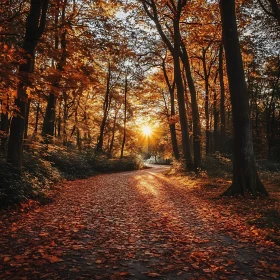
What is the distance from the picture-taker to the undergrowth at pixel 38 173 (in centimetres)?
778

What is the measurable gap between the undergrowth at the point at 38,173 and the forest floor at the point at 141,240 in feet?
1.73

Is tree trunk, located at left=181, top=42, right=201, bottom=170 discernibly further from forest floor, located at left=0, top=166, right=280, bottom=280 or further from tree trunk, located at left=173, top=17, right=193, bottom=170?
forest floor, located at left=0, top=166, right=280, bottom=280

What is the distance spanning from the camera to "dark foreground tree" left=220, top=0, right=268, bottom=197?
31.7 feet

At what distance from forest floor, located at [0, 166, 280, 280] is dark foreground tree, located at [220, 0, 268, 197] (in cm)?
74

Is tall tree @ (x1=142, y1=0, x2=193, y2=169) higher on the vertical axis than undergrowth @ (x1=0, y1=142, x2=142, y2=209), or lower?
higher

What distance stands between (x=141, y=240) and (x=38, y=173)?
6.80 metres

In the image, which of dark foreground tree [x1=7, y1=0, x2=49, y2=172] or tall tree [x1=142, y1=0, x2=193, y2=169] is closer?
dark foreground tree [x1=7, y1=0, x2=49, y2=172]

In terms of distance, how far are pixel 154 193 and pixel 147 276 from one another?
25.0ft

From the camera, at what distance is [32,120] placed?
34.0 meters

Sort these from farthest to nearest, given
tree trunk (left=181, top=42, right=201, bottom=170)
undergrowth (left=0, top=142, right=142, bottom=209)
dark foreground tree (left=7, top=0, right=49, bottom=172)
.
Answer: tree trunk (left=181, top=42, right=201, bottom=170) < dark foreground tree (left=7, top=0, right=49, bottom=172) < undergrowth (left=0, top=142, right=142, bottom=209)

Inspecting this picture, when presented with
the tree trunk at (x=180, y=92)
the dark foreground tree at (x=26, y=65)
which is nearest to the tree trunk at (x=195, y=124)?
the tree trunk at (x=180, y=92)

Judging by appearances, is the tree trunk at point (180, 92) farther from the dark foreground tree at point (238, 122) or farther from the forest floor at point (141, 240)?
the forest floor at point (141, 240)

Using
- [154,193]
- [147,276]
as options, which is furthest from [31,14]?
[147,276]

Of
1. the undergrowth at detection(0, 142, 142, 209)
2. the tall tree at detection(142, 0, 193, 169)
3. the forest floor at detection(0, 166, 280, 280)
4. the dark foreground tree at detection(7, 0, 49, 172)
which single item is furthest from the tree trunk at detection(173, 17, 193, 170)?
the dark foreground tree at detection(7, 0, 49, 172)
